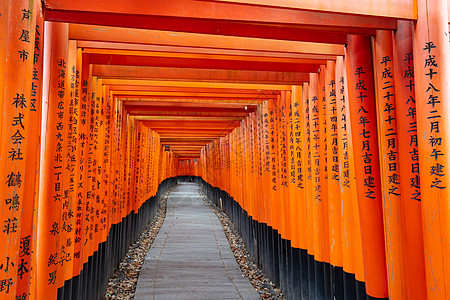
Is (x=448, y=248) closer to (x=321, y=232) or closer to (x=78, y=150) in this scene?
(x=321, y=232)

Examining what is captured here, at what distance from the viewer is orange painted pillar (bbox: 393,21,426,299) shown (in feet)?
7.20

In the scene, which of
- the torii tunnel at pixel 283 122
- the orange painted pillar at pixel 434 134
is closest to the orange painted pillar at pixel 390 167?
the torii tunnel at pixel 283 122

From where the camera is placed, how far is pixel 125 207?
24.0 feet

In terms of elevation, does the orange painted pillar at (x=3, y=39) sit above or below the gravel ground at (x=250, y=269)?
above

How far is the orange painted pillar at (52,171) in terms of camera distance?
8.68ft

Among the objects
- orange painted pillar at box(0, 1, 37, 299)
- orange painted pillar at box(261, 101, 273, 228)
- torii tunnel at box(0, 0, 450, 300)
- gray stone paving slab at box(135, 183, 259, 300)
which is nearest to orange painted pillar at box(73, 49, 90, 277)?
torii tunnel at box(0, 0, 450, 300)

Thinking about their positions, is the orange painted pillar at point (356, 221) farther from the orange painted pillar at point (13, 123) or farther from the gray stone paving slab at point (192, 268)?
the gray stone paving slab at point (192, 268)

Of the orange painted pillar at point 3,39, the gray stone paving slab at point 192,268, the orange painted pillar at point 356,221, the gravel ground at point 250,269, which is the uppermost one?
the orange painted pillar at point 3,39

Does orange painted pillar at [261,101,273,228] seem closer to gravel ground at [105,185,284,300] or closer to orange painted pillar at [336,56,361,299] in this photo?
gravel ground at [105,185,284,300]

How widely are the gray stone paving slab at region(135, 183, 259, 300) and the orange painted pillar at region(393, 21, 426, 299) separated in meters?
3.53

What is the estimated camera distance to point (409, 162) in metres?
2.27

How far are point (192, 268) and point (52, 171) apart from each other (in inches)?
184

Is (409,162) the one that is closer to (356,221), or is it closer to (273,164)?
(356,221)

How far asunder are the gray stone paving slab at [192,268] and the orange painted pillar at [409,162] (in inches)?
139
